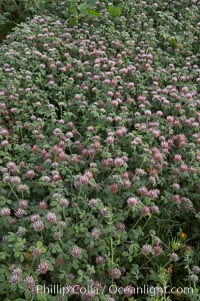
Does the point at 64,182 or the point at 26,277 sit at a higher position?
the point at 64,182

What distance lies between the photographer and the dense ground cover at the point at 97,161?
2.50m

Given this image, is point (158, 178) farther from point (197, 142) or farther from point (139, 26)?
point (139, 26)

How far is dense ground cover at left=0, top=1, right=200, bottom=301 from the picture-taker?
2.50 meters

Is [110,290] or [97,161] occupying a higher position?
[97,161]

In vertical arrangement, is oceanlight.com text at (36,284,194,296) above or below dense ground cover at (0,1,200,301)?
below

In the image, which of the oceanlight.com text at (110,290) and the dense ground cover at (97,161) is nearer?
the oceanlight.com text at (110,290)

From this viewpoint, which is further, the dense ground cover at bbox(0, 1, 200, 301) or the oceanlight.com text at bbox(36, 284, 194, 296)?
the dense ground cover at bbox(0, 1, 200, 301)

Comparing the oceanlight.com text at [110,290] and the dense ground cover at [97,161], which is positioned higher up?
the dense ground cover at [97,161]

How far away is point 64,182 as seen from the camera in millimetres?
→ 2949

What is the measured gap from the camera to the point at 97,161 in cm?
312

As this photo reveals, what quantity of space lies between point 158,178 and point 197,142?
1.87ft

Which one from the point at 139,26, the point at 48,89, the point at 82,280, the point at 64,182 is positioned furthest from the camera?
the point at 139,26

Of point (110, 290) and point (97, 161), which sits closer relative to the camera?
point (110, 290)

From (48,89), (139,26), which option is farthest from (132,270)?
(139,26)
